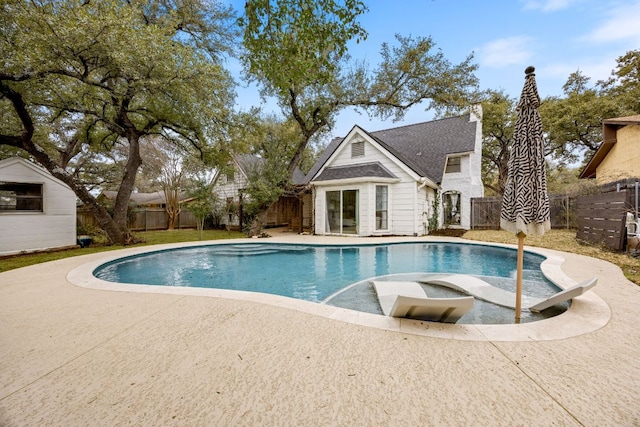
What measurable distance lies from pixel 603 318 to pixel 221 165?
1332 cm

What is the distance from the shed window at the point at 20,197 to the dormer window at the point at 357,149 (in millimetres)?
12998

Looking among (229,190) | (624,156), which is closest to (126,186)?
(229,190)

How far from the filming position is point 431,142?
54.2 ft

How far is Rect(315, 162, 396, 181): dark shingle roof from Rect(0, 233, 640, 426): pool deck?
9.49m

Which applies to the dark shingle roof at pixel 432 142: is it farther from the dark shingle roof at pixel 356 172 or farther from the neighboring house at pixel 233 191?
the neighboring house at pixel 233 191

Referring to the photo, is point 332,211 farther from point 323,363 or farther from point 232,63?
point 323,363

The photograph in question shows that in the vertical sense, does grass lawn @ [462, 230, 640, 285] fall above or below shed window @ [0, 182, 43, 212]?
below

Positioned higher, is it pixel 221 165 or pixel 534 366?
pixel 221 165

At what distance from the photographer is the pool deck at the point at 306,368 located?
1.70m

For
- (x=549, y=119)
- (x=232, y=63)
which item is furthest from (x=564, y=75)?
(x=232, y=63)

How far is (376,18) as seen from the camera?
4.18m

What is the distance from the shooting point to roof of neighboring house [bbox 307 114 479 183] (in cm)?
1482

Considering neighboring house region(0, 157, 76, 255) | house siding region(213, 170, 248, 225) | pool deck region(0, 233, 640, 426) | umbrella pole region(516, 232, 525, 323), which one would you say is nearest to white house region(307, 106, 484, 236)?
house siding region(213, 170, 248, 225)

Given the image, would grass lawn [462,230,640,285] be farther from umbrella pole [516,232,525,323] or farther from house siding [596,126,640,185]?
house siding [596,126,640,185]
